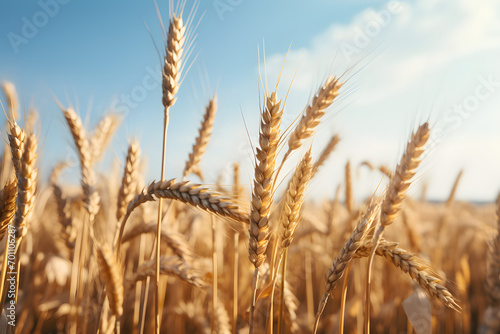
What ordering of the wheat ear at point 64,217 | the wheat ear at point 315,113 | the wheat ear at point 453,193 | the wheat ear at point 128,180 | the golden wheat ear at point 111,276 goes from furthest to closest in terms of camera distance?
the wheat ear at point 453,193 < the wheat ear at point 64,217 < the wheat ear at point 128,180 < the wheat ear at point 315,113 < the golden wheat ear at point 111,276

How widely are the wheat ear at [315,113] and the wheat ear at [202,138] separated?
65 centimetres

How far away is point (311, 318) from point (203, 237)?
252 centimetres

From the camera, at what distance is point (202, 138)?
1.93 meters

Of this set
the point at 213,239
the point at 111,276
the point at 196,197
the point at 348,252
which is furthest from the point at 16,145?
the point at 348,252

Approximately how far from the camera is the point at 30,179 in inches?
52.2

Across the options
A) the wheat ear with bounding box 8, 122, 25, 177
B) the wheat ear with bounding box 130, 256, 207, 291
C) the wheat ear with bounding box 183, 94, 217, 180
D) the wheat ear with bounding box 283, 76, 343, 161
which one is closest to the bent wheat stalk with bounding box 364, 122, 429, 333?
the wheat ear with bounding box 283, 76, 343, 161

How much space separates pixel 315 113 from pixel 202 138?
78 cm

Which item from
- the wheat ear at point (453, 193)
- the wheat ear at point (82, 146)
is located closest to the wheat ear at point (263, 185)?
the wheat ear at point (82, 146)

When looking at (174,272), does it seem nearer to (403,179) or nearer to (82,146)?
(82,146)

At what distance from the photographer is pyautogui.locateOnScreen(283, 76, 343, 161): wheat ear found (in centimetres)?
139

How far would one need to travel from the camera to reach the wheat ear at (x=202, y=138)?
186 centimetres

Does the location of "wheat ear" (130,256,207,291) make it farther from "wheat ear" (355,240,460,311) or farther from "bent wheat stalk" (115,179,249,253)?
"wheat ear" (355,240,460,311)

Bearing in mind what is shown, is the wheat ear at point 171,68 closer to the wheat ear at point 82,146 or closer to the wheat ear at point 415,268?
the wheat ear at point 82,146

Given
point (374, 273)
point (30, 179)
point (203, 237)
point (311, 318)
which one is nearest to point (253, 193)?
point (30, 179)
